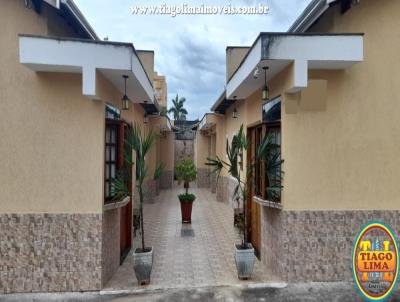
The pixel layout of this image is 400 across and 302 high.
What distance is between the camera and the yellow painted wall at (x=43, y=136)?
480cm

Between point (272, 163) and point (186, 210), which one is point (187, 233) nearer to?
point (186, 210)

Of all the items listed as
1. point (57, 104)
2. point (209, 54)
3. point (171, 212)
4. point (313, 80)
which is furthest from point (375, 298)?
point (209, 54)

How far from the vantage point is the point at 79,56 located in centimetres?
443

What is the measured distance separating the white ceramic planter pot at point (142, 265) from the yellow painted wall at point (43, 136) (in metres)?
1.23

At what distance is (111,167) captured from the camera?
218 inches

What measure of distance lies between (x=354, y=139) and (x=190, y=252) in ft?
15.6

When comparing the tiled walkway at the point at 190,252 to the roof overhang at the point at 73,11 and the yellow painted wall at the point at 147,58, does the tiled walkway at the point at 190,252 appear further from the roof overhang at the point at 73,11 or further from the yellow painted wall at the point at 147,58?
the yellow painted wall at the point at 147,58

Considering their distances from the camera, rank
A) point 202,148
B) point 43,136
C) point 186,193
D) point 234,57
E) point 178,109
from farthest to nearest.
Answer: point 178,109
point 202,148
point 234,57
point 186,193
point 43,136

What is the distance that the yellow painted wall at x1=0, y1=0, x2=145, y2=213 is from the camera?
4.80 m

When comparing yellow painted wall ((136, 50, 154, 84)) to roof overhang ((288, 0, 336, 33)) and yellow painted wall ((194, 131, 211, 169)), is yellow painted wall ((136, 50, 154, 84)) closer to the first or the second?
roof overhang ((288, 0, 336, 33))

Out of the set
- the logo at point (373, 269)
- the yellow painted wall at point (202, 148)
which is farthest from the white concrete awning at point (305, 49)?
the yellow painted wall at point (202, 148)

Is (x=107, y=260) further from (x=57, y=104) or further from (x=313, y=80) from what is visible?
(x=313, y=80)

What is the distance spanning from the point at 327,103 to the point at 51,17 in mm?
5668

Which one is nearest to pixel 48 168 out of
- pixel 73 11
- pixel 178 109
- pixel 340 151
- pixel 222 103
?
pixel 73 11
